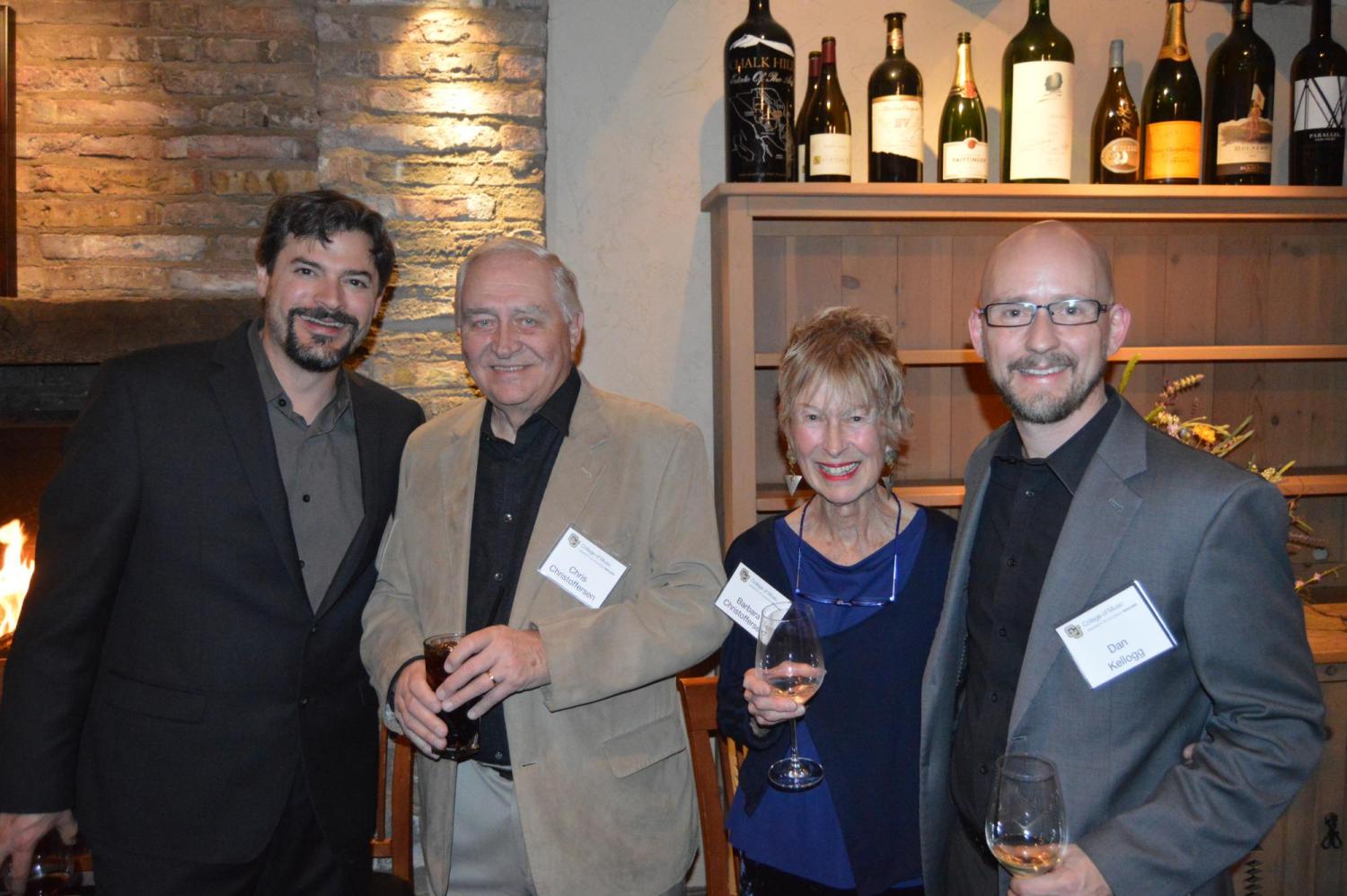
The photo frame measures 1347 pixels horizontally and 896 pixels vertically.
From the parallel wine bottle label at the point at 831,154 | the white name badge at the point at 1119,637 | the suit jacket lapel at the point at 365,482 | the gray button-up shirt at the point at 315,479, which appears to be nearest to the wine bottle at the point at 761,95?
the parallel wine bottle label at the point at 831,154

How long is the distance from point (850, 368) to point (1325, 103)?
2.30 m

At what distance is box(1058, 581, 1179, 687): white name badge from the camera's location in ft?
4.50

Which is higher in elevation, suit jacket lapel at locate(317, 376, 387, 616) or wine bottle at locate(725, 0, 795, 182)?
wine bottle at locate(725, 0, 795, 182)

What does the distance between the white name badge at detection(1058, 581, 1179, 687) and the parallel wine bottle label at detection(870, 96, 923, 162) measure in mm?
1861

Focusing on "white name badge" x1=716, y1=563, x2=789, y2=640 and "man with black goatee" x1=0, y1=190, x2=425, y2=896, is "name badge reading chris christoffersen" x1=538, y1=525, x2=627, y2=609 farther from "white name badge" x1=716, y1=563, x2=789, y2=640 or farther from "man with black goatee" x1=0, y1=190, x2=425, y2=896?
"man with black goatee" x1=0, y1=190, x2=425, y2=896

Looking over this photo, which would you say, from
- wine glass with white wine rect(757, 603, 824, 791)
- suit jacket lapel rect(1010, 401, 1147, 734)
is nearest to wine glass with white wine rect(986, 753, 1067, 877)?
suit jacket lapel rect(1010, 401, 1147, 734)

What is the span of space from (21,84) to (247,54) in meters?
0.66

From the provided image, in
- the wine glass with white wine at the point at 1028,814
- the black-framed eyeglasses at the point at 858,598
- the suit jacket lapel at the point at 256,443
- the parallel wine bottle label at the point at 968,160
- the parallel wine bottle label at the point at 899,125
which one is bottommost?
the wine glass with white wine at the point at 1028,814

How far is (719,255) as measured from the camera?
294 centimetres

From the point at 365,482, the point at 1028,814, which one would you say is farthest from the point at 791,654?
the point at 365,482

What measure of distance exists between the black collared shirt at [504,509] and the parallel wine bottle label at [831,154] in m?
1.25

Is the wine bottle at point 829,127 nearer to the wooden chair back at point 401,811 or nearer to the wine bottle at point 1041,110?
the wine bottle at point 1041,110

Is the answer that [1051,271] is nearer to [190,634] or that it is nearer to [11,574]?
[190,634]

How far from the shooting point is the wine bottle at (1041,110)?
9.27 ft
